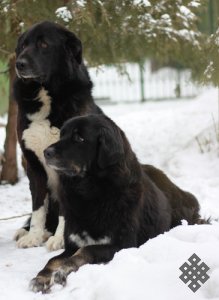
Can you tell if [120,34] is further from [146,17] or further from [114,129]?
[114,129]

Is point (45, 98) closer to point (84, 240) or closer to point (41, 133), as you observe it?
point (41, 133)

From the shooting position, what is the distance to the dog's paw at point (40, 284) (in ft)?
11.5

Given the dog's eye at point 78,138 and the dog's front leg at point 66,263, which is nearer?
the dog's front leg at point 66,263

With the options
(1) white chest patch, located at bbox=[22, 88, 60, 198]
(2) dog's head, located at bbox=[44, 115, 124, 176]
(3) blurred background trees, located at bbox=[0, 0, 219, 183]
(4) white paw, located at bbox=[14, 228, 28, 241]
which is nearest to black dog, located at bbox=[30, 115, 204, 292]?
(2) dog's head, located at bbox=[44, 115, 124, 176]

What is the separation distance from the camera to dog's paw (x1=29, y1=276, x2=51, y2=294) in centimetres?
349

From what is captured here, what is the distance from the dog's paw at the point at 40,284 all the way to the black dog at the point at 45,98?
3.40ft

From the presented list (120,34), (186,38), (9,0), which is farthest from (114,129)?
(186,38)

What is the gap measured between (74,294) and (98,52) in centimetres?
457

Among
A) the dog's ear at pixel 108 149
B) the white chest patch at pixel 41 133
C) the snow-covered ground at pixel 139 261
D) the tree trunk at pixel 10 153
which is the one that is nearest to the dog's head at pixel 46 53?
the white chest patch at pixel 41 133

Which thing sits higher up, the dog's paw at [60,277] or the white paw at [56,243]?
the dog's paw at [60,277]

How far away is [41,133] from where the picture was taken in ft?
15.4

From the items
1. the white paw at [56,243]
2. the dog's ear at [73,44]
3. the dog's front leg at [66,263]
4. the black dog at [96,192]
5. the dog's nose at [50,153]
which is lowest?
the white paw at [56,243]

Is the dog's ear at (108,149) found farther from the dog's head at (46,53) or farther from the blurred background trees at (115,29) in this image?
the blurred background trees at (115,29)

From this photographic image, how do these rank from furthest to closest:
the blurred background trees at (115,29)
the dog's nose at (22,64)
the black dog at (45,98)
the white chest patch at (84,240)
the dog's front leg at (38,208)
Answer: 1. the blurred background trees at (115,29)
2. the dog's front leg at (38,208)
3. the black dog at (45,98)
4. the dog's nose at (22,64)
5. the white chest patch at (84,240)
